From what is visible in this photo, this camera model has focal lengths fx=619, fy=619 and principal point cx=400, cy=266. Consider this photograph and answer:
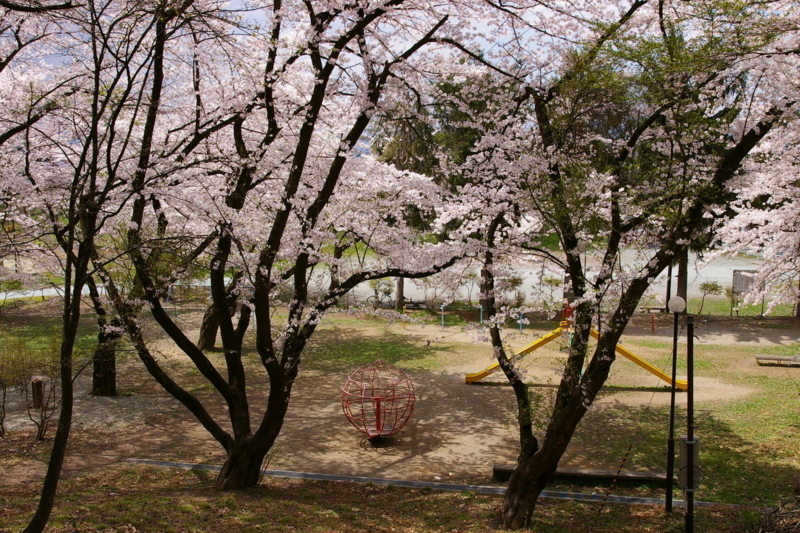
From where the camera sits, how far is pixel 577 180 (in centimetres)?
631

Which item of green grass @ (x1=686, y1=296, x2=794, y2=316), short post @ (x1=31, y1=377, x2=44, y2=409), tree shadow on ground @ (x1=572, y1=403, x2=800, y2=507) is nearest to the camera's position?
tree shadow on ground @ (x1=572, y1=403, x2=800, y2=507)

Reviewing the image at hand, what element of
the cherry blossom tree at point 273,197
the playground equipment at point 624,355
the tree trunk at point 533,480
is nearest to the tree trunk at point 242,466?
the cherry blossom tree at point 273,197

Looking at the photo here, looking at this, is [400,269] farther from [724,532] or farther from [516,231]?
[724,532]

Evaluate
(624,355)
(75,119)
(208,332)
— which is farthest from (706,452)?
(208,332)

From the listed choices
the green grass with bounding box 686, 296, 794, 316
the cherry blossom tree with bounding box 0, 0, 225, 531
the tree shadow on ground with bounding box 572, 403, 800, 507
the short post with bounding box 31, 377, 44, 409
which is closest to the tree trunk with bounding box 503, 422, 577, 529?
the tree shadow on ground with bounding box 572, 403, 800, 507

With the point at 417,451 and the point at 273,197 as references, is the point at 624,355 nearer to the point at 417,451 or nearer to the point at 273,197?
the point at 417,451

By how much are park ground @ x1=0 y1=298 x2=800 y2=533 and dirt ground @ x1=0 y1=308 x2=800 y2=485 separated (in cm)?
4

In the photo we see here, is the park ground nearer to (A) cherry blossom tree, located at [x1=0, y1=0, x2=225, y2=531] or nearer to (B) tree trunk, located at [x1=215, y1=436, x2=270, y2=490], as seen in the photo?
(B) tree trunk, located at [x1=215, y1=436, x2=270, y2=490]

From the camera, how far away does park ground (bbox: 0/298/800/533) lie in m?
5.73

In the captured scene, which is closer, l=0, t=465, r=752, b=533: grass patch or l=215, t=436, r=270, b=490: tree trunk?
l=0, t=465, r=752, b=533: grass patch

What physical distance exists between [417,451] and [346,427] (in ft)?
5.05

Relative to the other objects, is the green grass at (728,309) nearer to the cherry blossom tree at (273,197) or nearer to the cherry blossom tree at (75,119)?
the cherry blossom tree at (273,197)

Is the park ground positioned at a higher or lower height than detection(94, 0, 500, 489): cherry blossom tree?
lower

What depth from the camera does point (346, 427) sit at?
9781 mm
